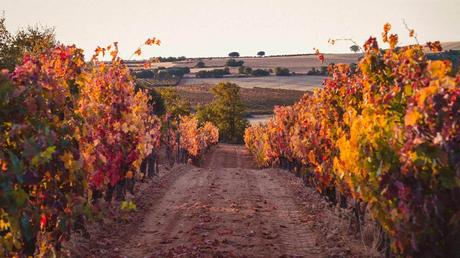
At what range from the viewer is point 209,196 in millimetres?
19094

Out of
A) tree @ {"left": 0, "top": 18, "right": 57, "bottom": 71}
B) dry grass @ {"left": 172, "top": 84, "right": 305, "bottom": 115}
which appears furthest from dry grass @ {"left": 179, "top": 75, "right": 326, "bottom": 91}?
tree @ {"left": 0, "top": 18, "right": 57, "bottom": 71}

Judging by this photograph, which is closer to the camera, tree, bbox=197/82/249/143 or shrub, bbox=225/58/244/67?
tree, bbox=197/82/249/143

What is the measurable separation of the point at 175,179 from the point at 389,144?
18382mm

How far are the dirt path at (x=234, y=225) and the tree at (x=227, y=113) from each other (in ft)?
186

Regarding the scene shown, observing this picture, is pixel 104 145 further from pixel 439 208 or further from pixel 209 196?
pixel 439 208

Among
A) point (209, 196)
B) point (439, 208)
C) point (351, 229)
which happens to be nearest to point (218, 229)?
point (351, 229)

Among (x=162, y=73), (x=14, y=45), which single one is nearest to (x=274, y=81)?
(x=162, y=73)

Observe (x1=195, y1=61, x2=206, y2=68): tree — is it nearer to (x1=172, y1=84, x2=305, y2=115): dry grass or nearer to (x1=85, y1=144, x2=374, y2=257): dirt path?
(x1=172, y1=84, x2=305, y2=115): dry grass

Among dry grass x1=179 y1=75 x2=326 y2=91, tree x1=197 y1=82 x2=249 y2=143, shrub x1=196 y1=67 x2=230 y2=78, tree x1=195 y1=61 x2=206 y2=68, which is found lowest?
tree x1=197 y1=82 x2=249 y2=143

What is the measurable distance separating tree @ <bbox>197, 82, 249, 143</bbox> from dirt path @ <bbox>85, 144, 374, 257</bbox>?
56639 mm

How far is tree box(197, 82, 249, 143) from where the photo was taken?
78.9 m

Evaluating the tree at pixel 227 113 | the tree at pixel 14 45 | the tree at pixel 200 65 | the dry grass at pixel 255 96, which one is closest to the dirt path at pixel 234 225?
the tree at pixel 14 45

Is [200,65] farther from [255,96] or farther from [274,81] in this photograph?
[255,96]

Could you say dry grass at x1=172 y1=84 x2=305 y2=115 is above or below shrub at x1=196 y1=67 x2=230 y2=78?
below
